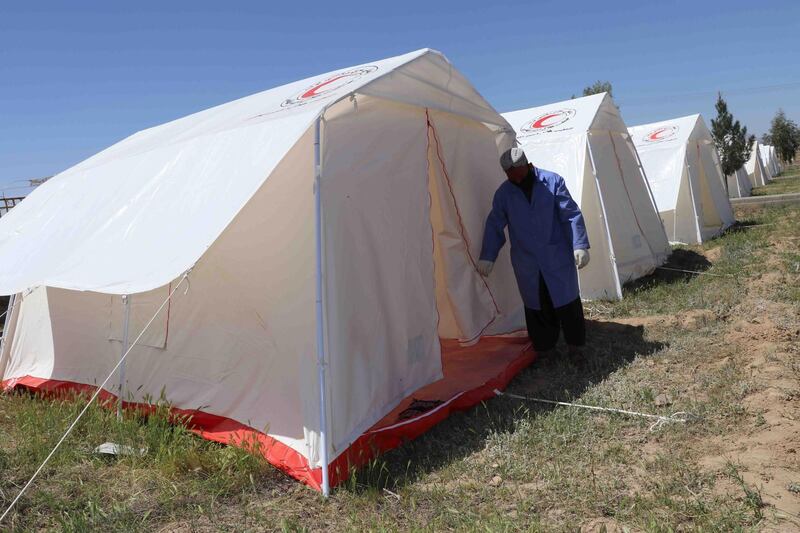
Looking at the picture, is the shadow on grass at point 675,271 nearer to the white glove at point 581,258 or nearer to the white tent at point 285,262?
the white glove at point 581,258

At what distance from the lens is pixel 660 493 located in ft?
8.71

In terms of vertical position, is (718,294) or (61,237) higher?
(61,237)

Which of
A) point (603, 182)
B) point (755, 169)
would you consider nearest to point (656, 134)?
point (603, 182)

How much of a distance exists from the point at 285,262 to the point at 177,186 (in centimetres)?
88

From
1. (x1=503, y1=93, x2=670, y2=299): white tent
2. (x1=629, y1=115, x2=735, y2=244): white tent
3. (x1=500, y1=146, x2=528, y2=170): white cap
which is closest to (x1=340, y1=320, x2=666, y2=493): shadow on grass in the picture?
(x1=500, y1=146, x2=528, y2=170): white cap

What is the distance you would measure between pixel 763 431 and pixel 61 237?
4435 millimetres

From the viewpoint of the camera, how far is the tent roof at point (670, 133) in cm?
1116

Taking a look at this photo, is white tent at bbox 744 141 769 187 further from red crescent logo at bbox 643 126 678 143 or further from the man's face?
the man's face

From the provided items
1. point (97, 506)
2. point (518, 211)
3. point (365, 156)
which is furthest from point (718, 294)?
point (97, 506)

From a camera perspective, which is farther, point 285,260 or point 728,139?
point 728,139

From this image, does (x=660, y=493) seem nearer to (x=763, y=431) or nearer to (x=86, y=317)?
(x=763, y=431)

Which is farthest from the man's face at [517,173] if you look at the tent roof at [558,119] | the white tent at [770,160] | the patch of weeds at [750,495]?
the white tent at [770,160]

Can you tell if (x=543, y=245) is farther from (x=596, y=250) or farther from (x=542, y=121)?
(x=542, y=121)

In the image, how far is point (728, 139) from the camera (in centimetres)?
2378
